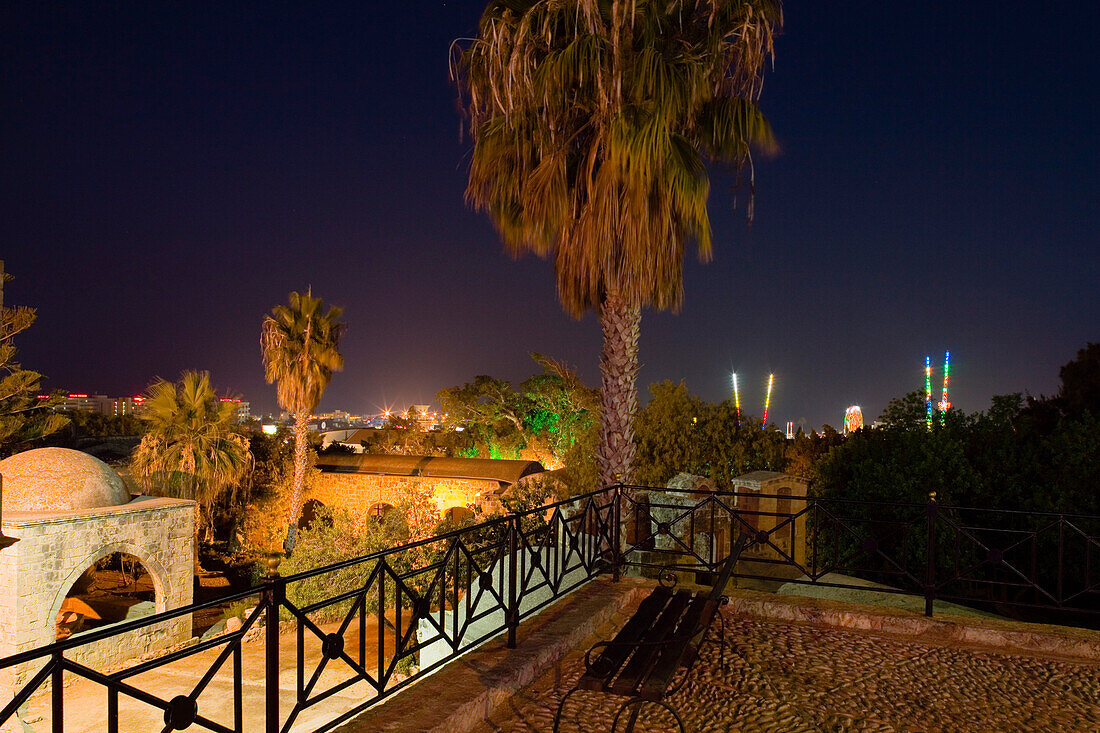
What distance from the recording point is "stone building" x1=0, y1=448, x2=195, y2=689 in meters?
11.7

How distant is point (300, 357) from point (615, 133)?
16.5 m

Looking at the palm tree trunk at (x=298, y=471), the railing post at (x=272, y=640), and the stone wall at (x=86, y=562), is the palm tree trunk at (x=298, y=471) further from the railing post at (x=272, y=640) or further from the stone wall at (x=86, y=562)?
the railing post at (x=272, y=640)

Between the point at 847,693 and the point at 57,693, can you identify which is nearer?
the point at 57,693

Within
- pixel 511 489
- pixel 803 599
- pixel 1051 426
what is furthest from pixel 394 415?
pixel 803 599

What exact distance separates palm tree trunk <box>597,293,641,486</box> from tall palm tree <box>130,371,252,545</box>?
14919mm

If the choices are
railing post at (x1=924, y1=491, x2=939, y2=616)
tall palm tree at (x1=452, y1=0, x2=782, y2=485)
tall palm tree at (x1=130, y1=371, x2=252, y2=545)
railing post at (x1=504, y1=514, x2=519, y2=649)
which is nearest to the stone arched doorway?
tall palm tree at (x1=130, y1=371, x2=252, y2=545)

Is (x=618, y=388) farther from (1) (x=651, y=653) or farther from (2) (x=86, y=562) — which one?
(2) (x=86, y=562)

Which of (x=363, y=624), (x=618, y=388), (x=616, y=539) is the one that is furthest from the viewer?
(x=618, y=388)

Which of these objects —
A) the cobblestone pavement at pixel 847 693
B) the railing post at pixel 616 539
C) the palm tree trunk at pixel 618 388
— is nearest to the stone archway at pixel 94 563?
the palm tree trunk at pixel 618 388

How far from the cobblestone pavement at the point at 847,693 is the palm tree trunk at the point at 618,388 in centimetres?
368

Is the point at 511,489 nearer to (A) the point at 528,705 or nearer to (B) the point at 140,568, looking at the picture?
(A) the point at 528,705

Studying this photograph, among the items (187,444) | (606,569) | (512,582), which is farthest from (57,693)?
(187,444)

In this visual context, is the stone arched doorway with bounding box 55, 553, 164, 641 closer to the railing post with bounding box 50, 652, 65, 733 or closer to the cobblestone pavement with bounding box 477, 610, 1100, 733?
the cobblestone pavement with bounding box 477, 610, 1100, 733

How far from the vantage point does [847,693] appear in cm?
418
